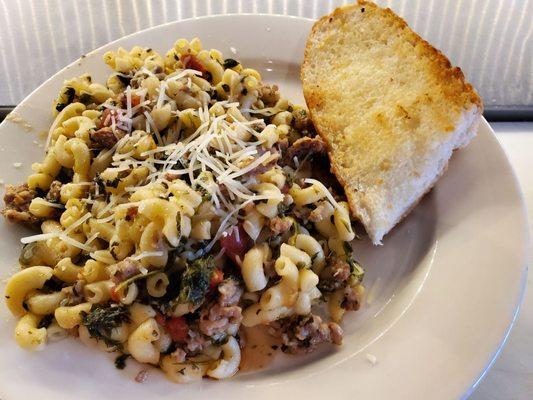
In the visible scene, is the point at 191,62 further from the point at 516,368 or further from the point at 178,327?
the point at 516,368

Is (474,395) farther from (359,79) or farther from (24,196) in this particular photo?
(24,196)

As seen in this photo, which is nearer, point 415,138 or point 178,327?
point 178,327

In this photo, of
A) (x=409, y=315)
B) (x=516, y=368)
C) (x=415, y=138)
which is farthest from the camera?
(x=415, y=138)

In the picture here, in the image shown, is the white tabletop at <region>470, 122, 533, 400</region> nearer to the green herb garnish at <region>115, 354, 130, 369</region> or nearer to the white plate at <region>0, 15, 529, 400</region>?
the white plate at <region>0, 15, 529, 400</region>

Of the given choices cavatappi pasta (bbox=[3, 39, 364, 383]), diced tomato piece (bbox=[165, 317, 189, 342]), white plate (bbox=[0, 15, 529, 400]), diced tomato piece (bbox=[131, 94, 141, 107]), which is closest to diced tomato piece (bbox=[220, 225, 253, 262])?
cavatappi pasta (bbox=[3, 39, 364, 383])

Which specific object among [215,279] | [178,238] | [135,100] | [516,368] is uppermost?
[135,100]

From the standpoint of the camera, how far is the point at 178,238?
1.64 meters

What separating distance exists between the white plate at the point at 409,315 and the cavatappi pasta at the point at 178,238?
2.7 inches

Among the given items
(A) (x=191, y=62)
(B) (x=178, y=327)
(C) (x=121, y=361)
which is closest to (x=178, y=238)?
(B) (x=178, y=327)

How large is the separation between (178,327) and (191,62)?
1161 mm

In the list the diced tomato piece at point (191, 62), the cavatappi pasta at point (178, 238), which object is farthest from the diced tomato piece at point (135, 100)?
the diced tomato piece at point (191, 62)

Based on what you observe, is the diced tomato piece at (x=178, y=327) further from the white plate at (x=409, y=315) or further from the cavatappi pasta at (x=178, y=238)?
the white plate at (x=409, y=315)

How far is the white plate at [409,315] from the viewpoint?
1.59m

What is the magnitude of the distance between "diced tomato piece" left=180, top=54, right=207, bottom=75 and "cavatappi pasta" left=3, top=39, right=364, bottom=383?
0.57 feet
